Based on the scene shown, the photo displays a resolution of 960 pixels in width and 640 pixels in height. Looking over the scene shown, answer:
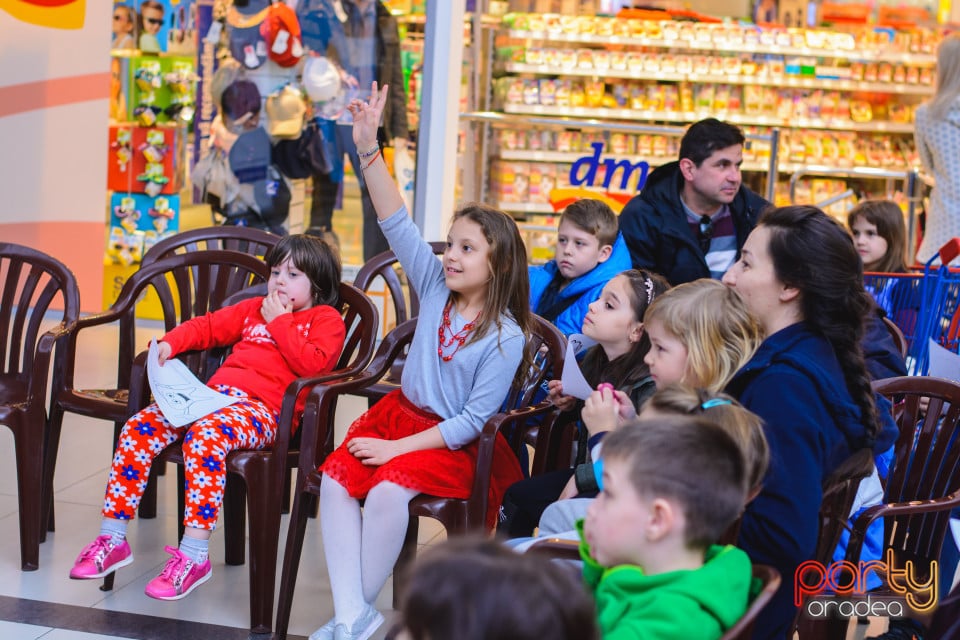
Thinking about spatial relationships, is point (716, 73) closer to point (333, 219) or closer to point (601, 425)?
point (333, 219)

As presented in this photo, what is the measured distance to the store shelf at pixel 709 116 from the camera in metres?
7.44

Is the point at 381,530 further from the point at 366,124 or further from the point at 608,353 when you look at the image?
the point at 366,124

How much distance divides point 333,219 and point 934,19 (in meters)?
5.58

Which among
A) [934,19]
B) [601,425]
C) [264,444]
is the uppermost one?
[934,19]

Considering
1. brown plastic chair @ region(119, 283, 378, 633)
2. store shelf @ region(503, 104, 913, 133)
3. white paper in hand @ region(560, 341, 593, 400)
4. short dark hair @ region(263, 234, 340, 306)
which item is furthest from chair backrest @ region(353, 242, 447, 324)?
store shelf @ region(503, 104, 913, 133)

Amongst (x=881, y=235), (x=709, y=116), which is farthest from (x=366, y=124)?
(x=709, y=116)

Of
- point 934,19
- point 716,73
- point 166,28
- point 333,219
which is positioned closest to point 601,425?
point 333,219

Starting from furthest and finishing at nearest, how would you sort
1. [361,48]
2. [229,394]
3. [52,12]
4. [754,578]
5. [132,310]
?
1. [52,12]
2. [361,48]
3. [132,310]
4. [229,394]
5. [754,578]

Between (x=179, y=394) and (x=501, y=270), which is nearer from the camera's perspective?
(x=501, y=270)

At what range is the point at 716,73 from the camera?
7492 mm

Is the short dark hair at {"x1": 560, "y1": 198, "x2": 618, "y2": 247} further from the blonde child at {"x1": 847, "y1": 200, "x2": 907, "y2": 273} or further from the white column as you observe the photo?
the white column

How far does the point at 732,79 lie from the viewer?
749 cm

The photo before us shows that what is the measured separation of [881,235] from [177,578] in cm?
274

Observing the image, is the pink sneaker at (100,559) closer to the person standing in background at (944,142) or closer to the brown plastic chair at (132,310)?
the brown plastic chair at (132,310)
